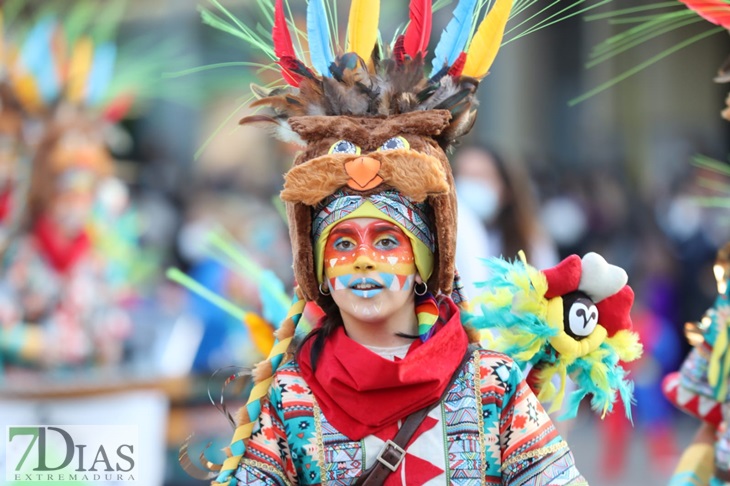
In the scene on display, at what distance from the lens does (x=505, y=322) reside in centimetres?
358

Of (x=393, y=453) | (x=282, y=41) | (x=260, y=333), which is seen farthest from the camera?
(x=260, y=333)

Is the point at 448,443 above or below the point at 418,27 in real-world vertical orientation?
below

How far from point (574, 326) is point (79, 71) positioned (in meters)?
5.58

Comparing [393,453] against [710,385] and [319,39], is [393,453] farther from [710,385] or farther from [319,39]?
[710,385]

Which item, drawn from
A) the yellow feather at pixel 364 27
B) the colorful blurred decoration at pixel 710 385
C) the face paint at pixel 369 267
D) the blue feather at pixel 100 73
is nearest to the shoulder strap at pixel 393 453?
the face paint at pixel 369 267

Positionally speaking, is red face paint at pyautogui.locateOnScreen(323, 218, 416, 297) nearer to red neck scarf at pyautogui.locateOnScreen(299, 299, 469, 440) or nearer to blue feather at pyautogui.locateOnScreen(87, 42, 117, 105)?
red neck scarf at pyautogui.locateOnScreen(299, 299, 469, 440)

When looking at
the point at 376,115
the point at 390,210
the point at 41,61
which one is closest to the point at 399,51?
the point at 376,115

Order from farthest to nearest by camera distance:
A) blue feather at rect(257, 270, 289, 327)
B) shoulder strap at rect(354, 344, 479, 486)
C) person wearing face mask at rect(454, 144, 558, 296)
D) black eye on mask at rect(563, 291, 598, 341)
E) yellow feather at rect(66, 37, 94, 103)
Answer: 1. yellow feather at rect(66, 37, 94, 103)
2. person wearing face mask at rect(454, 144, 558, 296)
3. blue feather at rect(257, 270, 289, 327)
4. black eye on mask at rect(563, 291, 598, 341)
5. shoulder strap at rect(354, 344, 479, 486)

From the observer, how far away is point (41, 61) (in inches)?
319

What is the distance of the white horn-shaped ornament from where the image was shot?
348cm

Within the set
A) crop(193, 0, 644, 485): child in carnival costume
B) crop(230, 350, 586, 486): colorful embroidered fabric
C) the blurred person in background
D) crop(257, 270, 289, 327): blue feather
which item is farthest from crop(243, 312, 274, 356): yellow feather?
the blurred person in background

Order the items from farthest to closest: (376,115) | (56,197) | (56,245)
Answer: (56,245)
(56,197)
(376,115)

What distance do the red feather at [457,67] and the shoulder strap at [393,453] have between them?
3.09 ft

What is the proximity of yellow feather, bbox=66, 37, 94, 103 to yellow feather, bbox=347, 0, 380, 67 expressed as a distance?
4993 mm
